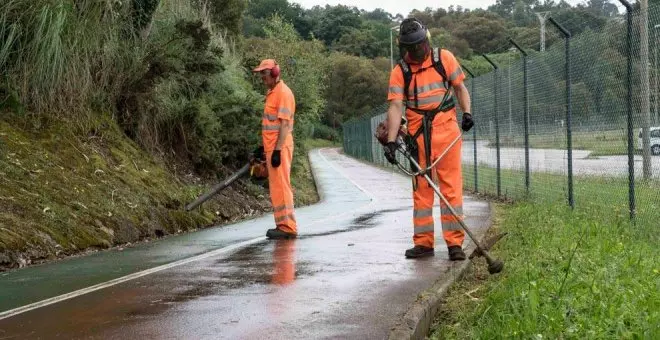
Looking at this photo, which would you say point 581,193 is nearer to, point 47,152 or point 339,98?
point 47,152

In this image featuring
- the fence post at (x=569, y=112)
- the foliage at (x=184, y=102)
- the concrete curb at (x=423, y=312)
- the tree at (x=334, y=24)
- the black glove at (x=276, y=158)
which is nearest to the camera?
the concrete curb at (x=423, y=312)

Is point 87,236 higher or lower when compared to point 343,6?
lower

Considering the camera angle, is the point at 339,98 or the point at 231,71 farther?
the point at 339,98

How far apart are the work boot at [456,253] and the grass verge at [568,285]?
173mm

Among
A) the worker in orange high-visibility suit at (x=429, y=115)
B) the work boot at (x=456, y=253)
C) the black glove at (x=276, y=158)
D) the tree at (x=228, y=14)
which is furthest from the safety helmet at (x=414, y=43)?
the tree at (x=228, y=14)

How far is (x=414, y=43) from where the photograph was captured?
7.91 meters

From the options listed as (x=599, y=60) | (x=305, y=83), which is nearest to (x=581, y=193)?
(x=599, y=60)

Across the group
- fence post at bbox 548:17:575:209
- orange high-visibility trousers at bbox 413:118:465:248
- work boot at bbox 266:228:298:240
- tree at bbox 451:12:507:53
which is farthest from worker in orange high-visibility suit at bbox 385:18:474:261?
tree at bbox 451:12:507:53

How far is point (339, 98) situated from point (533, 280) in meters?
82.4

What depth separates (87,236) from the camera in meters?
9.84

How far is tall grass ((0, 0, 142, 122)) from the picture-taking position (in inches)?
446

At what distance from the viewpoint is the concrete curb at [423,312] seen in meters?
5.13

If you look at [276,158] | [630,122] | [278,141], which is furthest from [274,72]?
[630,122]

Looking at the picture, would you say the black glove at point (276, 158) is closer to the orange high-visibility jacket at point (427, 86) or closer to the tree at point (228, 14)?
the orange high-visibility jacket at point (427, 86)
